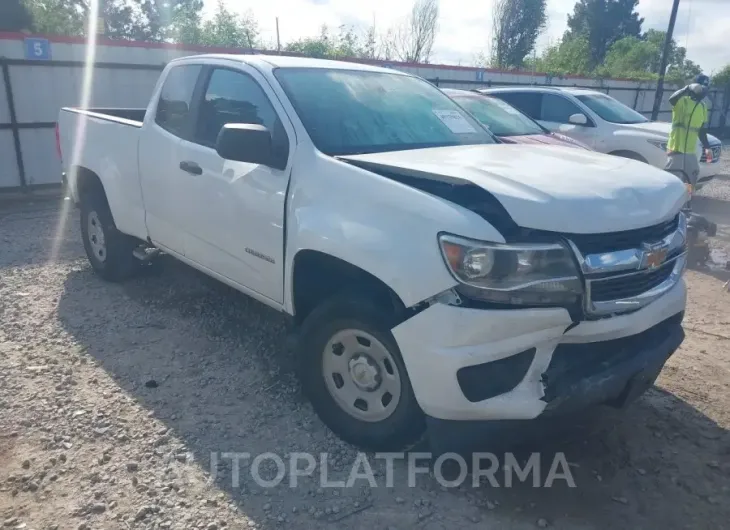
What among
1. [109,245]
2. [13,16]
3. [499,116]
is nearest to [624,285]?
[109,245]

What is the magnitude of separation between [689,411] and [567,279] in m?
1.78

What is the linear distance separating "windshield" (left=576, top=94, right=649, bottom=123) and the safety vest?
256cm


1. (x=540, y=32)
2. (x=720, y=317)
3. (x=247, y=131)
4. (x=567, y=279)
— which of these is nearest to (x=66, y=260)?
(x=247, y=131)

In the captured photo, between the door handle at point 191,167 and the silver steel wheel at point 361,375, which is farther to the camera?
the door handle at point 191,167

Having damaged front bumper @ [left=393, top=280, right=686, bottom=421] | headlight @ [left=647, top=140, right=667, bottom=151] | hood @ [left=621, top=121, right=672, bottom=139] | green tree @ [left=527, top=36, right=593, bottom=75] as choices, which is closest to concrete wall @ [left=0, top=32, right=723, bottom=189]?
hood @ [left=621, top=121, right=672, bottom=139]

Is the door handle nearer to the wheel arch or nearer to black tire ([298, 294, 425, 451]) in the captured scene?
the wheel arch

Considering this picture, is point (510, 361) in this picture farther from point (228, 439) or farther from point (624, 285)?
point (228, 439)

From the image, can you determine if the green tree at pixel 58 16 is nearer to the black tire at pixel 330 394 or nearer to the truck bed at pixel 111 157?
the truck bed at pixel 111 157

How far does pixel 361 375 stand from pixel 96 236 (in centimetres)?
358

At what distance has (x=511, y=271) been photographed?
8.34 ft

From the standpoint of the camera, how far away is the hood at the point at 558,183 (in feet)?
8.50

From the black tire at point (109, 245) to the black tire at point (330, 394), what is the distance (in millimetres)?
2770

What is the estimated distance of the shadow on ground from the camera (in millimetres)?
2869

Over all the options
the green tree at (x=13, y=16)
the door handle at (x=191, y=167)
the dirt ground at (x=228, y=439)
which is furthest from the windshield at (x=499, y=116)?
the green tree at (x=13, y=16)
